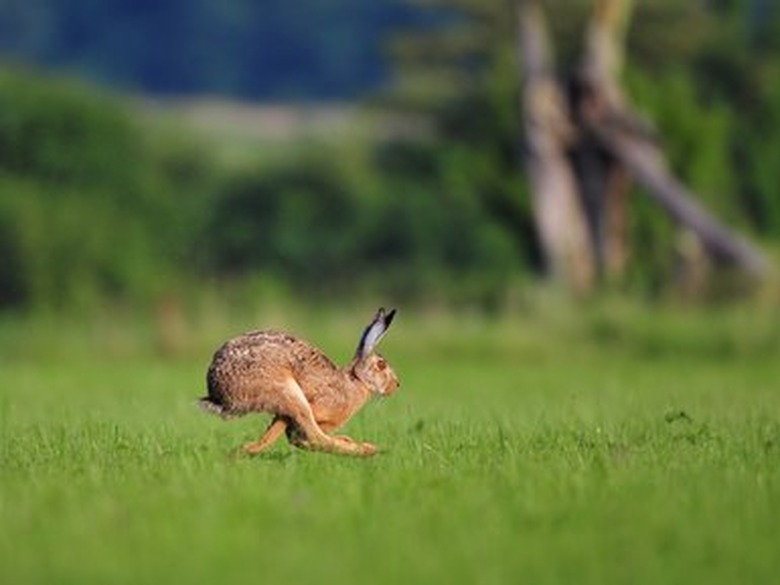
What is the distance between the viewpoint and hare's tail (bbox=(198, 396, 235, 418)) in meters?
12.2

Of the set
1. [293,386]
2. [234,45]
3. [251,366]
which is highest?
[234,45]

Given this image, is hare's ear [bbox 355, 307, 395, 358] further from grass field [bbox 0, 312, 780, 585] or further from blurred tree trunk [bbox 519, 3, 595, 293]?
blurred tree trunk [bbox 519, 3, 595, 293]

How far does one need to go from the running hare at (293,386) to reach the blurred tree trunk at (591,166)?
1009 inches

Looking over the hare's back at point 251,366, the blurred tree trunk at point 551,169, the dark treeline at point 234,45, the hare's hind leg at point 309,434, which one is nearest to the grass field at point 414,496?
the hare's hind leg at point 309,434

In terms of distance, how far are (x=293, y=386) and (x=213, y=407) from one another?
0.42 meters

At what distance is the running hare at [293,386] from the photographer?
12125mm

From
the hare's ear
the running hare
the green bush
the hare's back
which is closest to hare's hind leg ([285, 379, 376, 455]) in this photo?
the running hare

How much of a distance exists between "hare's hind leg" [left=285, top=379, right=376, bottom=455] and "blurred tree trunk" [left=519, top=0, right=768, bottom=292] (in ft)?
84.8

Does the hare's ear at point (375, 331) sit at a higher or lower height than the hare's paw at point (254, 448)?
higher

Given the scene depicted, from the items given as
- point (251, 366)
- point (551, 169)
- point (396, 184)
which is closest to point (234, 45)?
point (396, 184)

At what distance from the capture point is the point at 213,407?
40.3 feet

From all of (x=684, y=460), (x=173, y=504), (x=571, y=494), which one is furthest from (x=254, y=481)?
(x=684, y=460)

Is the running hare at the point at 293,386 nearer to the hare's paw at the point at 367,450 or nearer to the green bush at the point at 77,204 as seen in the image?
the hare's paw at the point at 367,450

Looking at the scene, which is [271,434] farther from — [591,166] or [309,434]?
[591,166]
